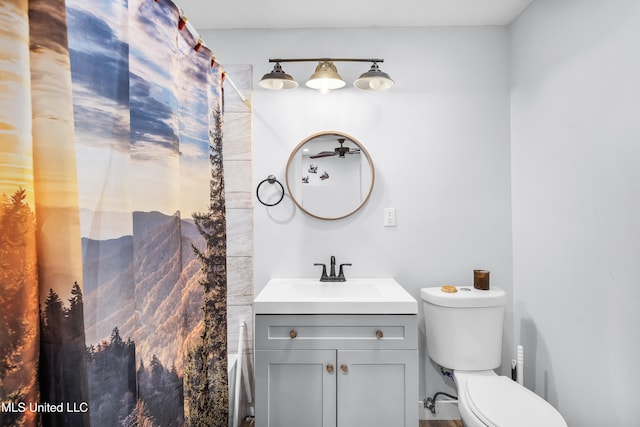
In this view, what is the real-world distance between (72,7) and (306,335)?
60.7 inches

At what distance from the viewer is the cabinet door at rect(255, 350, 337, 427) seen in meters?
1.80

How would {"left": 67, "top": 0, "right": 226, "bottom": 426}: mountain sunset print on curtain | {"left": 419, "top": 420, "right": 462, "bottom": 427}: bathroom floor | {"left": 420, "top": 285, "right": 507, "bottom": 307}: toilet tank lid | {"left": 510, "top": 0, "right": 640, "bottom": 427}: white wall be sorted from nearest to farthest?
{"left": 67, "top": 0, "right": 226, "bottom": 426}: mountain sunset print on curtain
{"left": 510, "top": 0, "right": 640, "bottom": 427}: white wall
{"left": 420, "top": 285, "right": 507, "bottom": 307}: toilet tank lid
{"left": 419, "top": 420, "right": 462, "bottom": 427}: bathroom floor

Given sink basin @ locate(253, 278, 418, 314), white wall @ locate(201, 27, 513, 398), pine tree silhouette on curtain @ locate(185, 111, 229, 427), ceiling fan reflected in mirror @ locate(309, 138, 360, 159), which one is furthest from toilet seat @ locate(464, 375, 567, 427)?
ceiling fan reflected in mirror @ locate(309, 138, 360, 159)

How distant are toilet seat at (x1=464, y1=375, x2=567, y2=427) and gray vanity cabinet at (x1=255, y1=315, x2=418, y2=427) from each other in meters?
0.28

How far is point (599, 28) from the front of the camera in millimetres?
1564

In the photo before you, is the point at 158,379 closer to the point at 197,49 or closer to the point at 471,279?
the point at 197,49

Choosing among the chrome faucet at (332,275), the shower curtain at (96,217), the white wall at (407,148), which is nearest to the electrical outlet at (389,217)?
the white wall at (407,148)

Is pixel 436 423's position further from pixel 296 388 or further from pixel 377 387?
pixel 296 388

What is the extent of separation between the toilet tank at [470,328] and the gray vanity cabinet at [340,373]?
309 millimetres

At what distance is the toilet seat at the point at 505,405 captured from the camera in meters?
1.47

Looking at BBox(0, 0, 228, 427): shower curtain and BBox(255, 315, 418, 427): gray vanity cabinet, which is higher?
BBox(0, 0, 228, 427): shower curtain

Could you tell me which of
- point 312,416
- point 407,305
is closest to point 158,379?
point 312,416

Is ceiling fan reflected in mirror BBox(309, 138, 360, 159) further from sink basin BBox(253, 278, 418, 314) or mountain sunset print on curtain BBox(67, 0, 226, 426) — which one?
mountain sunset print on curtain BBox(67, 0, 226, 426)

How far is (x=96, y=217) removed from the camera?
789 mm
